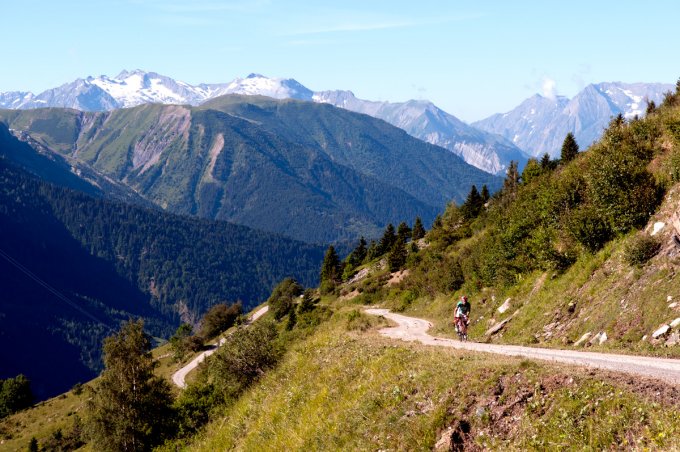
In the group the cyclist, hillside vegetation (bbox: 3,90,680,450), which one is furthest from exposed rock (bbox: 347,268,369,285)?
the cyclist

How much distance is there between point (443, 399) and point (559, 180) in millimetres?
28716

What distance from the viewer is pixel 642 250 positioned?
79.1 ft

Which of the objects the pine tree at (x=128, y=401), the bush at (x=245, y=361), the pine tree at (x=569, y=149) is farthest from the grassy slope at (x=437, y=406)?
the pine tree at (x=569, y=149)

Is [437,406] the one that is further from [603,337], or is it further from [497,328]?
[497,328]

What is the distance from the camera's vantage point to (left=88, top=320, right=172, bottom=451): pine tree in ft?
137

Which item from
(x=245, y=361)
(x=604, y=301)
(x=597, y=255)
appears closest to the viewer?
(x=604, y=301)

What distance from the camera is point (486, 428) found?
12.1 metres

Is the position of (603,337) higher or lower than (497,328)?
higher

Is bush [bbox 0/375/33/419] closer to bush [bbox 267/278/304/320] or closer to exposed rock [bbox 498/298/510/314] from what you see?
bush [bbox 267/278/304/320]

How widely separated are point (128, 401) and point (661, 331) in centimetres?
3878

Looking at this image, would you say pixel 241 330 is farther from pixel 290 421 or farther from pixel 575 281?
pixel 575 281

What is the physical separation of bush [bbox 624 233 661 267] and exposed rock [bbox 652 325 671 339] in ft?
18.7

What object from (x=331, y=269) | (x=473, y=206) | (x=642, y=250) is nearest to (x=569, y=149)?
(x=473, y=206)

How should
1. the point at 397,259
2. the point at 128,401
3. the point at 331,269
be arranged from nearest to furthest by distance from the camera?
1. the point at 128,401
2. the point at 397,259
3. the point at 331,269
